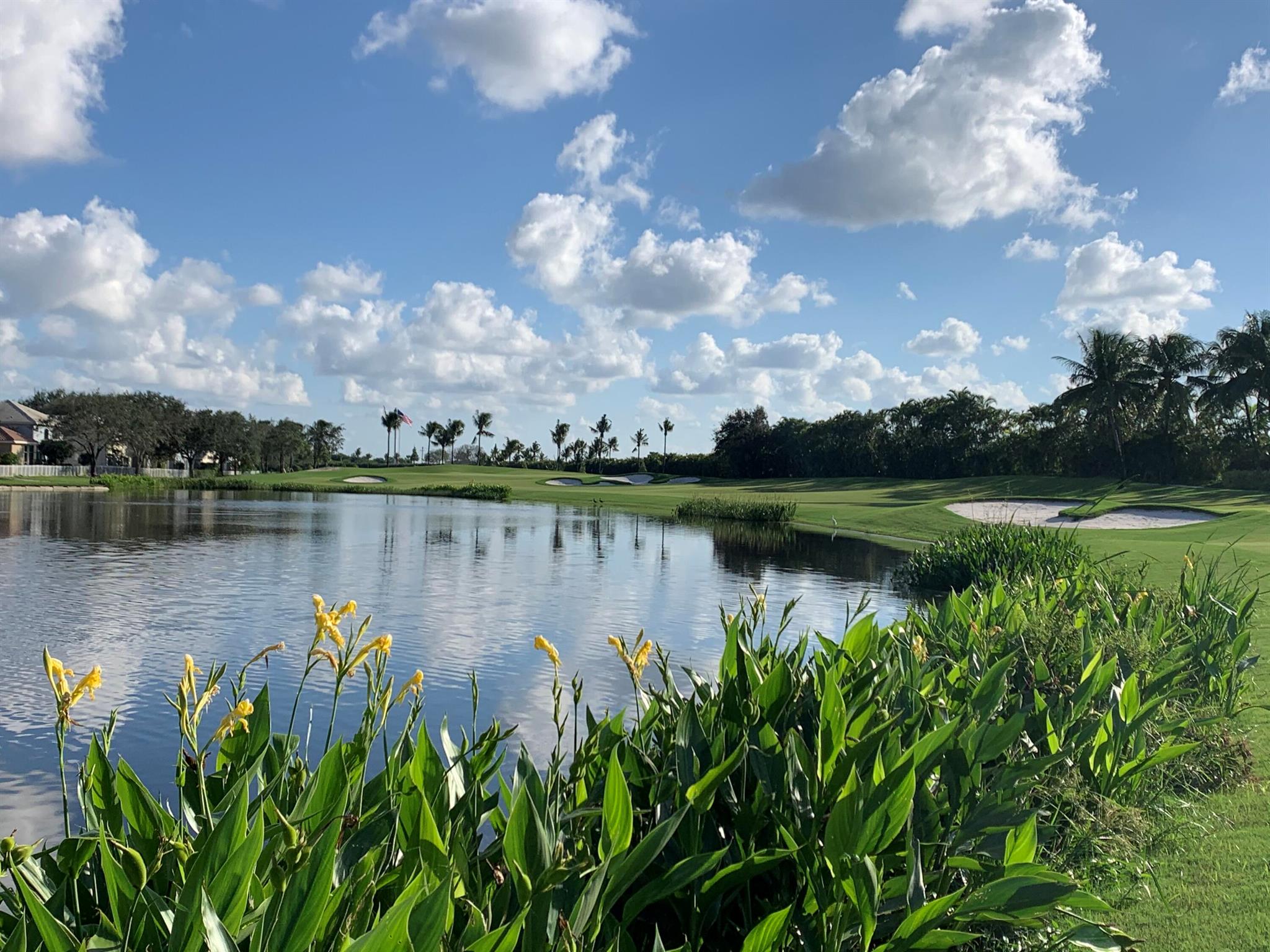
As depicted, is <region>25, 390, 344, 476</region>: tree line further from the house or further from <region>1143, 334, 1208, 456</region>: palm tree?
<region>1143, 334, 1208, 456</region>: palm tree

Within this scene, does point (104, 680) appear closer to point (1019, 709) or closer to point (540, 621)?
point (540, 621)

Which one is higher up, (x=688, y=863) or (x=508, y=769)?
(x=688, y=863)

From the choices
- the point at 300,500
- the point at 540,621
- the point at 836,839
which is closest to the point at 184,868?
the point at 836,839

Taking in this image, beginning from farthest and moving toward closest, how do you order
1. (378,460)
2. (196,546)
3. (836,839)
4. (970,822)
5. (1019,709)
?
(378,460)
(196,546)
(1019,709)
(970,822)
(836,839)

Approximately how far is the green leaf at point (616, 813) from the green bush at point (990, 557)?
8.05 meters

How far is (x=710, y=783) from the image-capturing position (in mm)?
2160

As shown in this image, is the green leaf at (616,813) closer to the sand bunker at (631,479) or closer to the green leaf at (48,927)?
the green leaf at (48,927)

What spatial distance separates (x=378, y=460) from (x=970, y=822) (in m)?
120

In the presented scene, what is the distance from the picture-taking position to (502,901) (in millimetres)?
1861

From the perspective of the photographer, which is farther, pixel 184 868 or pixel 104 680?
pixel 104 680

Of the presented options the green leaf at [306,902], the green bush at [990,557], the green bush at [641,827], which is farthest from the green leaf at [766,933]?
the green bush at [990,557]

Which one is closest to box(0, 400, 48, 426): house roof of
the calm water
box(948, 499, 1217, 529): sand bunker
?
the calm water

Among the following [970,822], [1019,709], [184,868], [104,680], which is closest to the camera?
[184,868]

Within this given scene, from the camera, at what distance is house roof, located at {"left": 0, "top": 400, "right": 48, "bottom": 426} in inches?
3226
